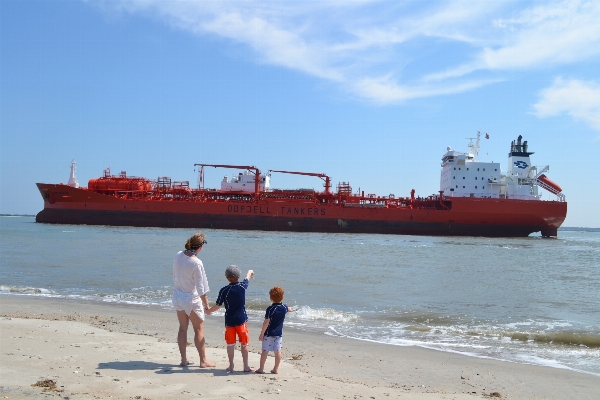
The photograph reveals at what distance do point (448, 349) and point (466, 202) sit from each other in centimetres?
3014

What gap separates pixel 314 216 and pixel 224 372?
31.1m

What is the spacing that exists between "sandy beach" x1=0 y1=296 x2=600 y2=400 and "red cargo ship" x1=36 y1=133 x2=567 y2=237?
28.9 m

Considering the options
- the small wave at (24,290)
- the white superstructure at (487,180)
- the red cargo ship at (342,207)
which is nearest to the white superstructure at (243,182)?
the red cargo ship at (342,207)

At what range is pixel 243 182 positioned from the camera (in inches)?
1658

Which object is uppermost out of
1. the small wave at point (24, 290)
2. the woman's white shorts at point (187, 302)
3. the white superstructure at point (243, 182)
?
the white superstructure at point (243, 182)

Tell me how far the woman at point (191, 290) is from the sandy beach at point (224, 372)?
0.19 metres

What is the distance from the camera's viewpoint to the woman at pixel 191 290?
157 inches

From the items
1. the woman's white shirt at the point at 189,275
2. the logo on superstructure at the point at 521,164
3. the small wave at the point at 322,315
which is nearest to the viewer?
the woman's white shirt at the point at 189,275

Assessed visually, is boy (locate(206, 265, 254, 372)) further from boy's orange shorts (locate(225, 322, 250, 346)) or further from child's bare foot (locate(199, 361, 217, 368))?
child's bare foot (locate(199, 361, 217, 368))

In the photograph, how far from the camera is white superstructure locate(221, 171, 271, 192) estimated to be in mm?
41719

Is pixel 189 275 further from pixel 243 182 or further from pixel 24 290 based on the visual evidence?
pixel 243 182

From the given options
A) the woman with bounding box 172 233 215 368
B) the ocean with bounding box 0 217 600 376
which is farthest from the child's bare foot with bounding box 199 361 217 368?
the ocean with bounding box 0 217 600 376

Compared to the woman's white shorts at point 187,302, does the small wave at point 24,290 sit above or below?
below

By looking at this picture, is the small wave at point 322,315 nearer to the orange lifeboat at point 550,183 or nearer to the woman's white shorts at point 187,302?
the woman's white shorts at point 187,302
